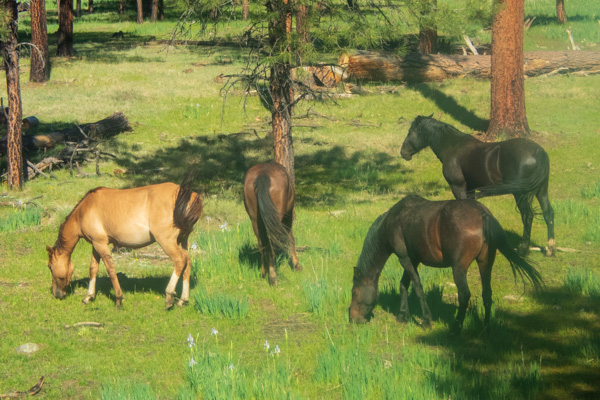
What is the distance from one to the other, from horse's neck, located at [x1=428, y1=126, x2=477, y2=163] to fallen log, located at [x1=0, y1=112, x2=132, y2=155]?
28.9 ft

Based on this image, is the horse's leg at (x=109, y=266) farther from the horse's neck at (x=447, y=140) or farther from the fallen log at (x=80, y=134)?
the fallen log at (x=80, y=134)

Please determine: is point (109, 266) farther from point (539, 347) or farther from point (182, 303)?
point (539, 347)

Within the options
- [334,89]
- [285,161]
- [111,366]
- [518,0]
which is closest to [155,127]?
[334,89]

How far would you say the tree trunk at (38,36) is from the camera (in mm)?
24453

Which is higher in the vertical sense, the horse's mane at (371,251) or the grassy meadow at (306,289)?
the horse's mane at (371,251)

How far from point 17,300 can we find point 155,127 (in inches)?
463

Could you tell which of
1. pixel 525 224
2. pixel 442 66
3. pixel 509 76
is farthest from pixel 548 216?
pixel 442 66

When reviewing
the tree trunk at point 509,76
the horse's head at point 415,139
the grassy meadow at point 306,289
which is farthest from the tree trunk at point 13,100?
the tree trunk at point 509,76

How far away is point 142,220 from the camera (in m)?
8.98

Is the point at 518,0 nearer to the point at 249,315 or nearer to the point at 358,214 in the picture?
the point at 358,214

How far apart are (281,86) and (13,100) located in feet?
19.7

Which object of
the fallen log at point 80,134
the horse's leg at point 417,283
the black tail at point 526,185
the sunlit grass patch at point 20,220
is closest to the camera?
the horse's leg at point 417,283

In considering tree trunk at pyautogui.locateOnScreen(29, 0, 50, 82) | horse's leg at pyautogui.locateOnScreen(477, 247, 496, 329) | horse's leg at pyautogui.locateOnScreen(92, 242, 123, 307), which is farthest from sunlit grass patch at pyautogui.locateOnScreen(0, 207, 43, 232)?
tree trunk at pyautogui.locateOnScreen(29, 0, 50, 82)

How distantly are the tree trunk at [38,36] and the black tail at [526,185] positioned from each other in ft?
59.2
